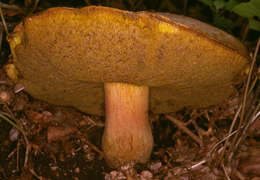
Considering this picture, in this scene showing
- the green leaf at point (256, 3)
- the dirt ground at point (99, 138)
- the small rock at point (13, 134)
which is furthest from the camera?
the small rock at point (13, 134)

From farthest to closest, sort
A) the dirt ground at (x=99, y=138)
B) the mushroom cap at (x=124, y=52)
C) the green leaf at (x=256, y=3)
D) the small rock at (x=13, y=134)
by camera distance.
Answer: the small rock at (x=13, y=134)
the dirt ground at (x=99, y=138)
the green leaf at (x=256, y=3)
the mushroom cap at (x=124, y=52)

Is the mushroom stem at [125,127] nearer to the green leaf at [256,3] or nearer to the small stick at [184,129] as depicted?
the small stick at [184,129]

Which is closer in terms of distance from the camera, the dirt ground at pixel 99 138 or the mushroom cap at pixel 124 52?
the mushroom cap at pixel 124 52

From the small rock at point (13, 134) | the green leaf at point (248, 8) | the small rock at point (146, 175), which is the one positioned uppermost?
the green leaf at point (248, 8)

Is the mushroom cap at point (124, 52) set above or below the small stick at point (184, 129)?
above

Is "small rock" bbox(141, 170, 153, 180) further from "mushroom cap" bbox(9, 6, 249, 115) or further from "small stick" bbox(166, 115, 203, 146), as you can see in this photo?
"mushroom cap" bbox(9, 6, 249, 115)

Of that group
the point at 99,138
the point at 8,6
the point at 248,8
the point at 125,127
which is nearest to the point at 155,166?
the point at 125,127

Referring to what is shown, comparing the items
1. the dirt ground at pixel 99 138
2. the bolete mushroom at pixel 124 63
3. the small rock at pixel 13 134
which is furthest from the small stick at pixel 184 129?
the small rock at pixel 13 134

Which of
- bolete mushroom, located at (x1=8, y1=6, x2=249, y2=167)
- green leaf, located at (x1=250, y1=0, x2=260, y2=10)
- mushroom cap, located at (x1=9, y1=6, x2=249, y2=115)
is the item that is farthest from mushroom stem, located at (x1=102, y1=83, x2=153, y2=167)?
green leaf, located at (x1=250, y1=0, x2=260, y2=10)

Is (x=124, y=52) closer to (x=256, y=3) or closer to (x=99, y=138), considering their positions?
(x=256, y=3)
